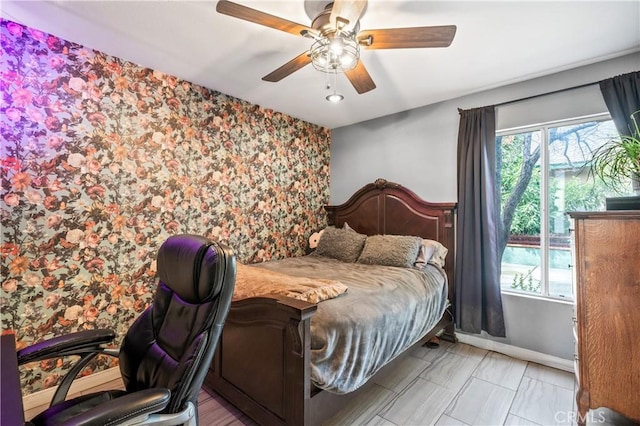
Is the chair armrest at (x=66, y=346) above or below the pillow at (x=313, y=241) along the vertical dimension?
below

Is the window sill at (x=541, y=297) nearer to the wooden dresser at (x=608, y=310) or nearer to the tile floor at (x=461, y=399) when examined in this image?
the tile floor at (x=461, y=399)

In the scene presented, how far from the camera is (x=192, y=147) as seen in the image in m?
2.79

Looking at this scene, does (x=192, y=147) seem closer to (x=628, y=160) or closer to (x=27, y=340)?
(x=27, y=340)

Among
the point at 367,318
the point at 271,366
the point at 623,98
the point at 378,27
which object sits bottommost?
the point at 271,366

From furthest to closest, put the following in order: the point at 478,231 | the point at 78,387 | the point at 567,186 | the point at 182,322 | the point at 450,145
Answer: the point at 450,145 < the point at 478,231 < the point at 567,186 < the point at 78,387 < the point at 182,322

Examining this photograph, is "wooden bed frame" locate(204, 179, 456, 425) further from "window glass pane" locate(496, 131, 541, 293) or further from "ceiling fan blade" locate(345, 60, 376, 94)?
"ceiling fan blade" locate(345, 60, 376, 94)

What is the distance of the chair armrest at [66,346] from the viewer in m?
1.16

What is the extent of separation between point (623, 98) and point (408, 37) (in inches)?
74.5

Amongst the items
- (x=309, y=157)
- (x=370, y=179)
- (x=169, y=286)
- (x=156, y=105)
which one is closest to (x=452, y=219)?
(x=370, y=179)

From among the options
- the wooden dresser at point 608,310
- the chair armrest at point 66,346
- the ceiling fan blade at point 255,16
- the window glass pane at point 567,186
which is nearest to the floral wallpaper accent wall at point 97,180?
the chair armrest at point 66,346

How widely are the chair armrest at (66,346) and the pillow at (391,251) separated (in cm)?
232

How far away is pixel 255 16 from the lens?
1522 millimetres

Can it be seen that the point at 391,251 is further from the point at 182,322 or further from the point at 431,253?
the point at 182,322

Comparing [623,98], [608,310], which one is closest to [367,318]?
[608,310]
